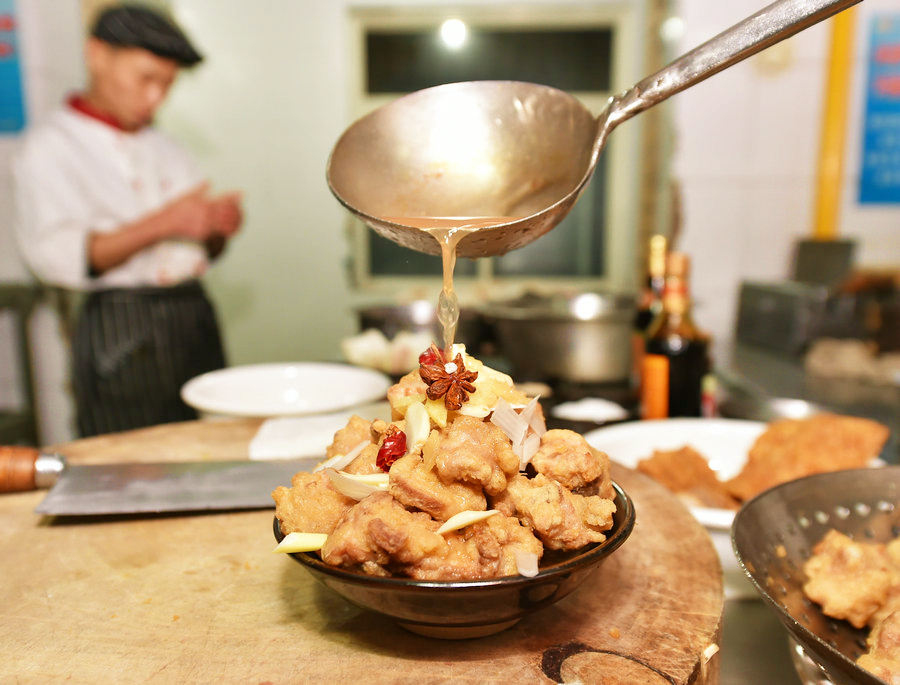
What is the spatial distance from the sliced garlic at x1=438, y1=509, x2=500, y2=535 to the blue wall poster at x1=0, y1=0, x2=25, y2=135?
13.4ft

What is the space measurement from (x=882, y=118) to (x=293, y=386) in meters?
3.28

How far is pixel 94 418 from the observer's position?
11.7 ft

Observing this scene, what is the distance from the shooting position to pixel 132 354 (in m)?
3.53

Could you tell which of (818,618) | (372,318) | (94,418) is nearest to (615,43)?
(372,318)

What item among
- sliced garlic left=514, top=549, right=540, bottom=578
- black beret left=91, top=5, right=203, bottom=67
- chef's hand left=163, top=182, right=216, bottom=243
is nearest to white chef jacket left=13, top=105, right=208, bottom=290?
chef's hand left=163, top=182, right=216, bottom=243

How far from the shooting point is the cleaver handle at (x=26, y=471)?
127 cm

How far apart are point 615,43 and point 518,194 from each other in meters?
4.65

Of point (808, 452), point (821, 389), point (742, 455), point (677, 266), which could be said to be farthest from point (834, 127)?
point (808, 452)

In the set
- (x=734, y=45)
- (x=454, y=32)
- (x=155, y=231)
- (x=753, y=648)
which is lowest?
(x=753, y=648)

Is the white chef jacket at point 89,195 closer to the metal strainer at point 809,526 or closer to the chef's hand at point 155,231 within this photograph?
the chef's hand at point 155,231

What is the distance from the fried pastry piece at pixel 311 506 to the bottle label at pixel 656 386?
133cm

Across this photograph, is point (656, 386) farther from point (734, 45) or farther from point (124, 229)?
point (124, 229)

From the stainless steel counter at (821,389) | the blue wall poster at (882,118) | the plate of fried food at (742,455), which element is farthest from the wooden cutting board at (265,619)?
the blue wall poster at (882,118)

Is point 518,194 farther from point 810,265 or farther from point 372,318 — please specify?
point 810,265
